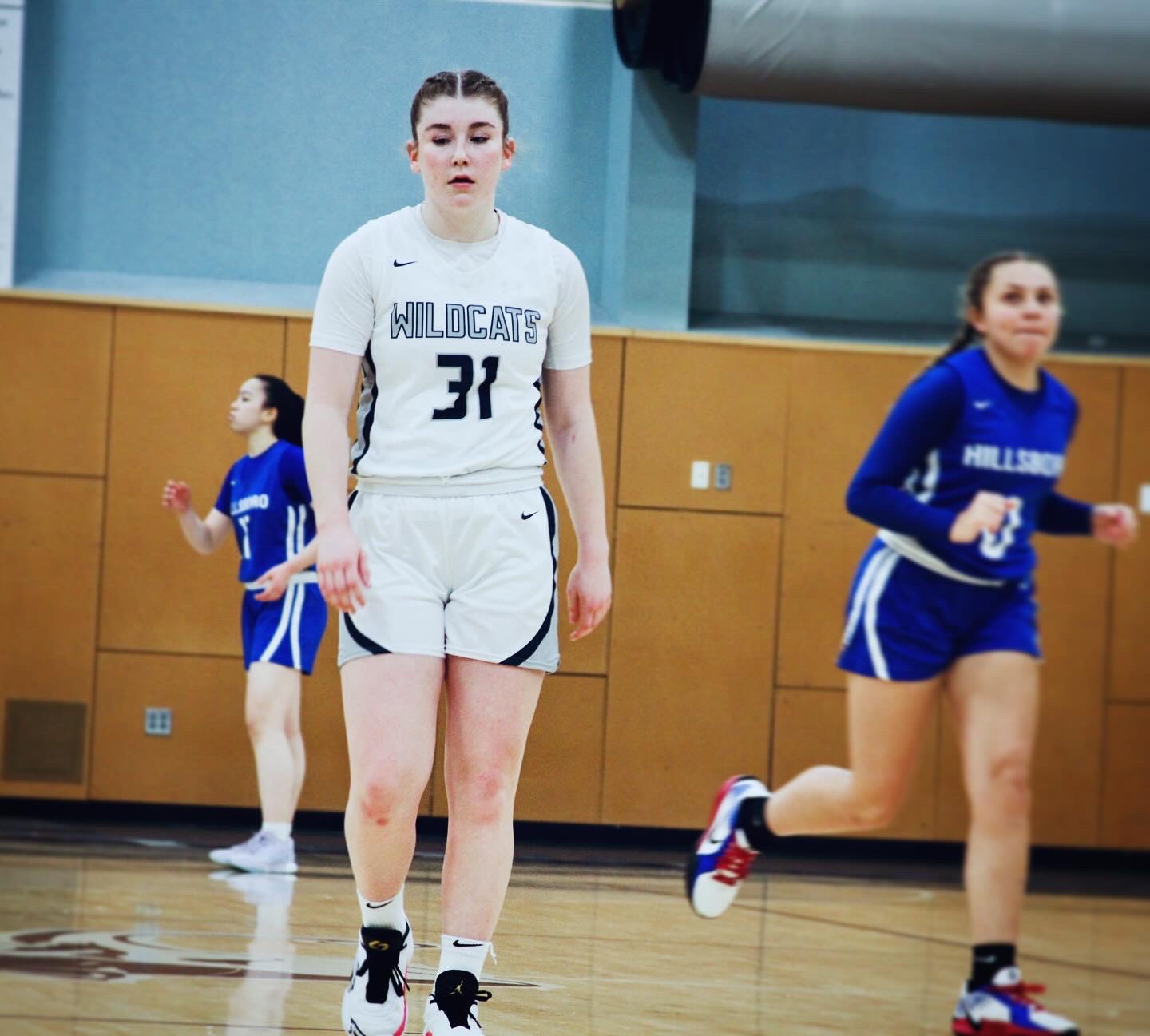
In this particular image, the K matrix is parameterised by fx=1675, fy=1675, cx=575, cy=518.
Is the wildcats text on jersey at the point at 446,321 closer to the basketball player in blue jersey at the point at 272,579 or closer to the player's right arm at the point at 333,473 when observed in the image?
the player's right arm at the point at 333,473

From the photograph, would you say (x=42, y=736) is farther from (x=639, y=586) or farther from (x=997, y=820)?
(x=997, y=820)

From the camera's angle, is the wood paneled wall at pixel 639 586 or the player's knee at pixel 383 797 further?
the wood paneled wall at pixel 639 586

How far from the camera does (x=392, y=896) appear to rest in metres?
2.50

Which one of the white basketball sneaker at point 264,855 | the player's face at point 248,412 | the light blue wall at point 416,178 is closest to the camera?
the light blue wall at point 416,178

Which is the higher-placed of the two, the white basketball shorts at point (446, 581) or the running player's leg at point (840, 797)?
the white basketball shorts at point (446, 581)

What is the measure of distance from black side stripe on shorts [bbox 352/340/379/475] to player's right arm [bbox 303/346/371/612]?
3 centimetres

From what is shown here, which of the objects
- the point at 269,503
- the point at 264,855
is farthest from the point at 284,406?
the point at 264,855

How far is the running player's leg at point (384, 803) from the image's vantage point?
2391mm

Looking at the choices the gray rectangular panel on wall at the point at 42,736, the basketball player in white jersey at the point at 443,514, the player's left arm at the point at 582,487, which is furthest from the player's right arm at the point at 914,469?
the gray rectangular panel on wall at the point at 42,736

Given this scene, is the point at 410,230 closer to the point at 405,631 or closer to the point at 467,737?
the point at 405,631

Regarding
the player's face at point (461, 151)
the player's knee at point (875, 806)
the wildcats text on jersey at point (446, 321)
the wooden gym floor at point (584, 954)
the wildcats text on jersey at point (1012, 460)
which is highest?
the player's face at point (461, 151)

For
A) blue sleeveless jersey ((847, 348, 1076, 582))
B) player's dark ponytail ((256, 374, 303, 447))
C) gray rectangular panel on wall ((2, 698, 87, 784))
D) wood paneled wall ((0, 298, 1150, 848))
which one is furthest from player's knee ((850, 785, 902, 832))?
gray rectangular panel on wall ((2, 698, 87, 784))

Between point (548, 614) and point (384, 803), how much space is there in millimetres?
365

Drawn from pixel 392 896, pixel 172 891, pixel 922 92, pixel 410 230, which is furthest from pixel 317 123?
pixel 172 891
